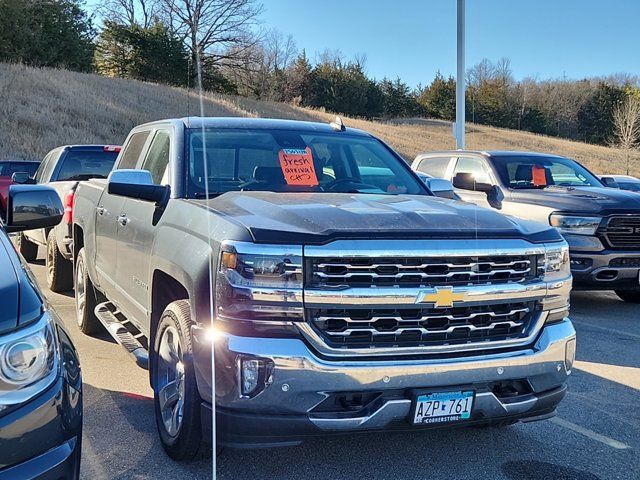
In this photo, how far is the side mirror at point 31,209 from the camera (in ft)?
11.5

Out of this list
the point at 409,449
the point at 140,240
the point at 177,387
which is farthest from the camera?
the point at 140,240

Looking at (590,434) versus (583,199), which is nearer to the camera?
(590,434)

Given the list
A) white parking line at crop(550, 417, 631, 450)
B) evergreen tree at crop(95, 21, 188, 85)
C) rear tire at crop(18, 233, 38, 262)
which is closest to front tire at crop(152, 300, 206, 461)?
white parking line at crop(550, 417, 631, 450)

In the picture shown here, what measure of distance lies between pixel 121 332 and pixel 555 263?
3031 millimetres

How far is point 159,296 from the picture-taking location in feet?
12.6

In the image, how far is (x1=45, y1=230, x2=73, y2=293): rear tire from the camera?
7691 millimetres

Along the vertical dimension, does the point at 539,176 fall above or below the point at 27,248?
above

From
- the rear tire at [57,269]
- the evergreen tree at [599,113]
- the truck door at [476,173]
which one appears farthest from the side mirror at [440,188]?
the evergreen tree at [599,113]

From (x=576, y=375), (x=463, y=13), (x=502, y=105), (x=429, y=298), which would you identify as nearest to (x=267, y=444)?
(x=429, y=298)

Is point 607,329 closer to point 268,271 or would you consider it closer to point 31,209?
point 268,271

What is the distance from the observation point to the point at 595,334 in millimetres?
6574

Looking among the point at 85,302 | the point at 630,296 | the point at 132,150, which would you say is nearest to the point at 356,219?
the point at 132,150

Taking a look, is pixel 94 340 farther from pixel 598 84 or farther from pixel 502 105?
pixel 598 84

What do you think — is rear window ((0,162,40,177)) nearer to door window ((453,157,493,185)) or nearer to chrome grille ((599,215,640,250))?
door window ((453,157,493,185))
